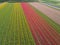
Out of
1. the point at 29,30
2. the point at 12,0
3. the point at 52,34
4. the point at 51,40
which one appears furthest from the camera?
the point at 12,0

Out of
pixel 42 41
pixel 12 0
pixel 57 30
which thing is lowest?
pixel 42 41

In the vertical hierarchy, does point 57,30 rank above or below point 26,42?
above

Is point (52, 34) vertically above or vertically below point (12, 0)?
below

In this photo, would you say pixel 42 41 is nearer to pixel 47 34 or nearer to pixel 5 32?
pixel 47 34

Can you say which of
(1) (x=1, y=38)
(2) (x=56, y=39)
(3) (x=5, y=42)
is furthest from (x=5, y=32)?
(2) (x=56, y=39)

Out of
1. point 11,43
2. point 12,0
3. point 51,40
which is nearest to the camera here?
point 11,43

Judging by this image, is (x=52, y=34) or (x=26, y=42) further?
(x=52, y=34)

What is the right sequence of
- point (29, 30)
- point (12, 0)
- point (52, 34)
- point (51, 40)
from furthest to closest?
point (12, 0)
point (29, 30)
point (52, 34)
point (51, 40)

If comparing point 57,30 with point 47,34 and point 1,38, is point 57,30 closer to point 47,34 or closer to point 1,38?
point 47,34

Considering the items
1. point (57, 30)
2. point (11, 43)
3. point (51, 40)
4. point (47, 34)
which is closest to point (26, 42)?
point (11, 43)
